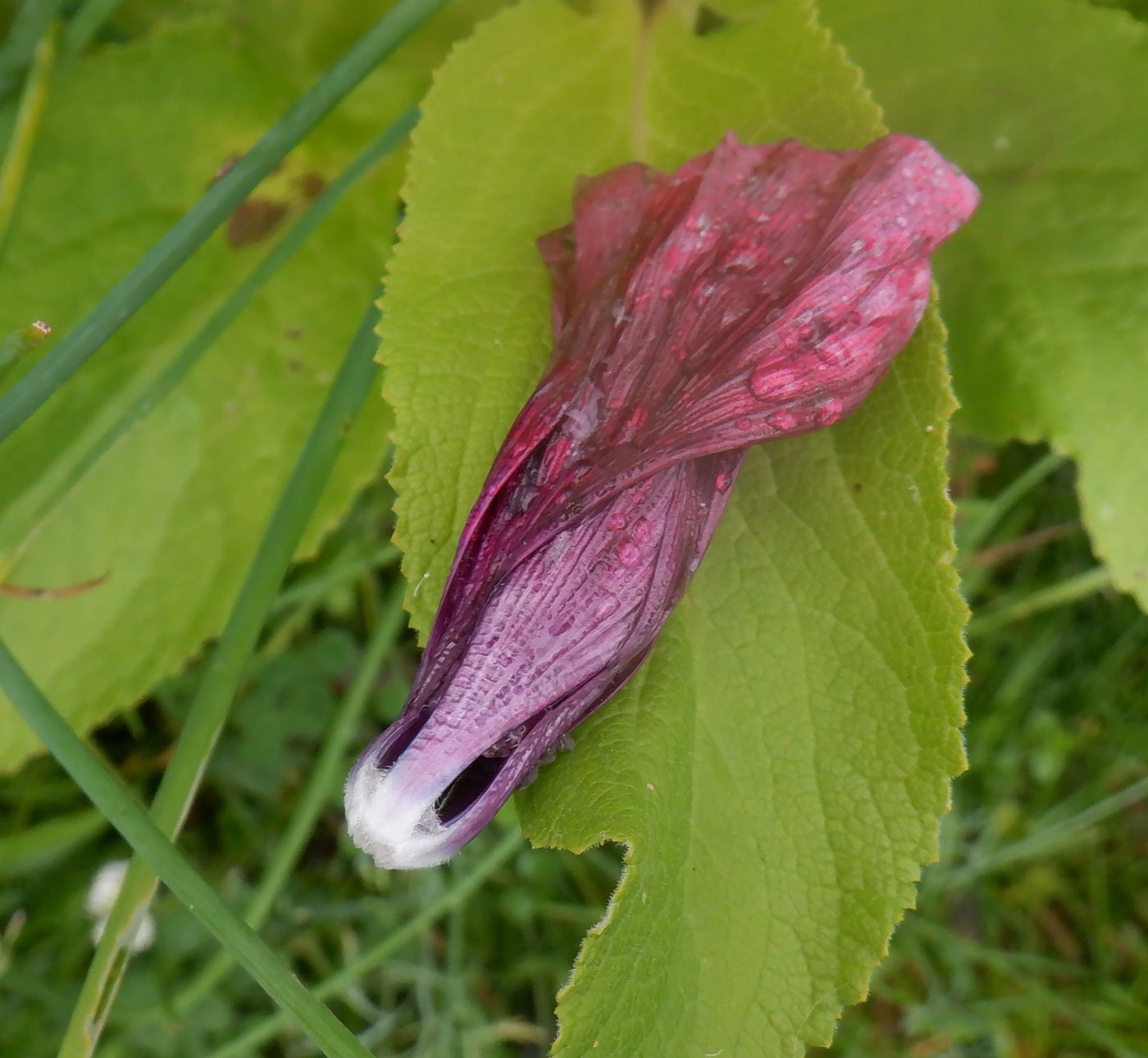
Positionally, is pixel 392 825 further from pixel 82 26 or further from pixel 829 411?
pixel 82 26

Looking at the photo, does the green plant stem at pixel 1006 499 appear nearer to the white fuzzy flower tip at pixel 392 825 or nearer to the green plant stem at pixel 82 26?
the white fuzzy flower tip at pixel 392 825

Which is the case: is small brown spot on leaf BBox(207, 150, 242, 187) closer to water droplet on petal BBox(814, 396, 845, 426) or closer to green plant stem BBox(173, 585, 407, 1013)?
green plant stem BBox(173, 585, 407, 1013)

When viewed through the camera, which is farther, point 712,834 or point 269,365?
point 269,365

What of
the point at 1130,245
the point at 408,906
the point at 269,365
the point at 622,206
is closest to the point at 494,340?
the point at 622,206

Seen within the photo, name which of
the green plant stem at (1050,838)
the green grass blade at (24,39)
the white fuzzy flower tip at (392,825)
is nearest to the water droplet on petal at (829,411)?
the white fuzzy flower tip at (392,825)

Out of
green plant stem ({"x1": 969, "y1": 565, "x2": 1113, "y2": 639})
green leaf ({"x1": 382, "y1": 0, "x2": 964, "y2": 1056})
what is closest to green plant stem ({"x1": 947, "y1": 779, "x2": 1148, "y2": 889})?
green plant stem ({"x1": 969, "y1": 565, "x2": 1113, "y2": 639})

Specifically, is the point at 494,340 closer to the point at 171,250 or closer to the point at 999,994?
the point at 171,250

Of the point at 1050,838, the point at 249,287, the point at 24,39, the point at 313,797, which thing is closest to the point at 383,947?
the point at 313,797
